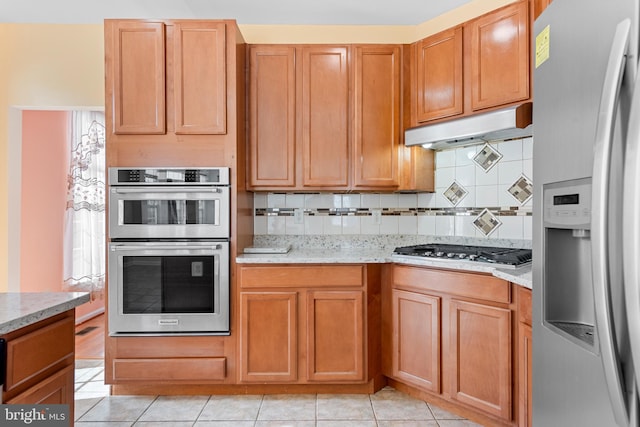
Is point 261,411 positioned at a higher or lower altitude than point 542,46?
lower

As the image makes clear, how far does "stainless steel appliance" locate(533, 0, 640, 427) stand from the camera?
0.80 meters

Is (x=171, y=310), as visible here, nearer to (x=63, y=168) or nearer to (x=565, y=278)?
(x=565, y=278)

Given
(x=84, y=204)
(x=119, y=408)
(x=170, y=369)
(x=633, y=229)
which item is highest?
(x=84, y=204)

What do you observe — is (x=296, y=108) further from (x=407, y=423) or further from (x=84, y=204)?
(x=84, y=204)

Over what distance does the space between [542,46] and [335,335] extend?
1.92 meters

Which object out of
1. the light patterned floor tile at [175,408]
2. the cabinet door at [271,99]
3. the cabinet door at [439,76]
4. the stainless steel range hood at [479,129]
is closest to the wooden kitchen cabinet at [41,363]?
the light patterned floor tile at [175,408]

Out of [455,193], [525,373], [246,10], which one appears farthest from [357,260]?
[246,10]

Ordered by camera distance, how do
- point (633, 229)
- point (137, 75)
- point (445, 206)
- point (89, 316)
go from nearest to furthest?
point (633, 229), point (137, 75), point (445, 206), point (89, 316)

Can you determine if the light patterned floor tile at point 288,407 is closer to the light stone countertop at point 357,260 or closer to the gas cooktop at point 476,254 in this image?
the light stone countertop at point 357,260

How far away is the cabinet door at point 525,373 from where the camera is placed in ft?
5.78

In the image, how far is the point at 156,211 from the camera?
2506mm

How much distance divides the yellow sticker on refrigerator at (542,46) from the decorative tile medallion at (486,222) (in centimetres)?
164

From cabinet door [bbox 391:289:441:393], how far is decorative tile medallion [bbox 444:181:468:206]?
2.81 feet

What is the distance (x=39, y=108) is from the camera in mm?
3143
